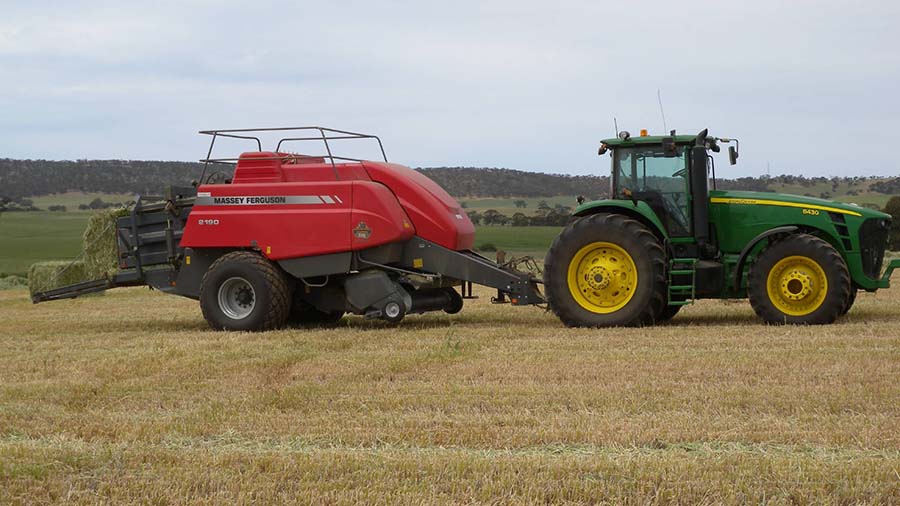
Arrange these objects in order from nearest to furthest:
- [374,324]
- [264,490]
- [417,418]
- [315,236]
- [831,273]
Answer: [264,490]
[417,418]
[831,273]
[315,236]
[374,324]

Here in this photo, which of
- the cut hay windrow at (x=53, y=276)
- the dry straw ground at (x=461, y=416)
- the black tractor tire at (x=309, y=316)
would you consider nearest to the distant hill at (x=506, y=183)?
the cut hay windrow at (x=53, y=276)

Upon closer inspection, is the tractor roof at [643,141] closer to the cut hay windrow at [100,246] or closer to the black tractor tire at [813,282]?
the black tractor tire at [813,282]

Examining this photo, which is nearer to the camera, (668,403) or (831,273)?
(668,403)

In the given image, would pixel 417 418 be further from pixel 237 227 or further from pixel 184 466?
pixel 237 227

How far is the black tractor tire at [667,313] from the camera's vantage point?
12250mm

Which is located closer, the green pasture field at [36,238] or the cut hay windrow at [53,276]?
the cut hay windrow at [53,276]

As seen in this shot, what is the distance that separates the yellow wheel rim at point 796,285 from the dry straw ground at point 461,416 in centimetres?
45

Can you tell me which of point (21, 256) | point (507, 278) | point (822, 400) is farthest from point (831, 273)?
point (21, 256)

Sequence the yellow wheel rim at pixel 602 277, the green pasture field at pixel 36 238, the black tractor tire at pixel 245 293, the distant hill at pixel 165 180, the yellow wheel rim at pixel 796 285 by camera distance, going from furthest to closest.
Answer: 1. the distant hill at pixel 165 180
2. the green pasture field at pixel 36 238
3. the black tractor tire at pixel 245 293
4. the yellow wheel rim at pixel 602 277
5. the yellow wheel rim at pixel 796 285

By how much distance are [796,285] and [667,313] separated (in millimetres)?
1686

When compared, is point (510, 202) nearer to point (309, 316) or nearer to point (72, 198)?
point (72, 198)

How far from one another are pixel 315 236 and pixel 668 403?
5.73 m

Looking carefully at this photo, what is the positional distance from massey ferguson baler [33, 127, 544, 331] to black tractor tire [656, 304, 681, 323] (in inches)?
56.5

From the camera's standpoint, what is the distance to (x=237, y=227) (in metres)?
12.1
